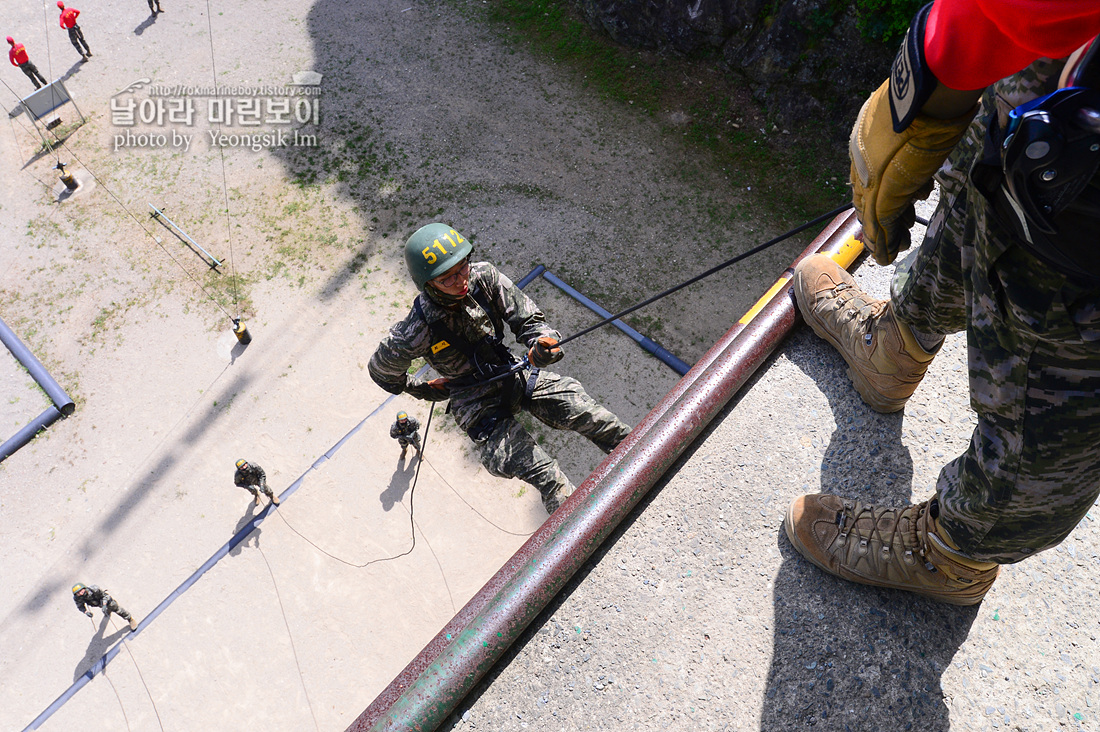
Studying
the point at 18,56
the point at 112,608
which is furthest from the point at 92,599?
the point at 18,56

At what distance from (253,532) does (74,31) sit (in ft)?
36.6

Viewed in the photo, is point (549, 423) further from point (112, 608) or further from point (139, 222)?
point (139, 222)

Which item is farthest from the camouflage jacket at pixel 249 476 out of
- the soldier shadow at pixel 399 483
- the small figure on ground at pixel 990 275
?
the small figure on ground at pixel 990 275

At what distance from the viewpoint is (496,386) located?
17.0ft

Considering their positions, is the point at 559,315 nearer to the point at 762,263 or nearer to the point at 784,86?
the point at 762,263

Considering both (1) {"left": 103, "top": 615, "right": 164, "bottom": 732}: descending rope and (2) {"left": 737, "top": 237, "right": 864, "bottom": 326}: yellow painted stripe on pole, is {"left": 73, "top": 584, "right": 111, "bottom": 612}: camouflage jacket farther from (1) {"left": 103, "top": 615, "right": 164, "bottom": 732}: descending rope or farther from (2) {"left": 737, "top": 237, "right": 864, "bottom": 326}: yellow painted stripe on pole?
(2) {"left": 737, "top": 237, "right": 864, "bottom": 326}: yellow painted stripe on pole

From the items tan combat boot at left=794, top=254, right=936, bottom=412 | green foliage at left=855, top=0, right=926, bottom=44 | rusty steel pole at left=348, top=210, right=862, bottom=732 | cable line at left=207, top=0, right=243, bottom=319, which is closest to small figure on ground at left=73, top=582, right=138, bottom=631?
cable line at left=207, top=0, right=243, bottom=319

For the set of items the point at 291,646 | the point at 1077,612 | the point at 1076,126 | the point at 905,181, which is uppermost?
the point at 1076,126

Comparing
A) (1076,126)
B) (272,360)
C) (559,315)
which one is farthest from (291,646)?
(1076,126)

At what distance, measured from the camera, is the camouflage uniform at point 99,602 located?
6.52 metres

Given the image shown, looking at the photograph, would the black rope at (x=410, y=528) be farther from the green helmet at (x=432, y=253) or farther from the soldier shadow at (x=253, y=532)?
the green helmet at (x=432, y=253)

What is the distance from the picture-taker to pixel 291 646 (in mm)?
6598

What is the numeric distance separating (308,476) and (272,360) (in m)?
1.96

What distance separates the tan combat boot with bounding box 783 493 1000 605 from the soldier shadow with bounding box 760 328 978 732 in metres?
0.08
